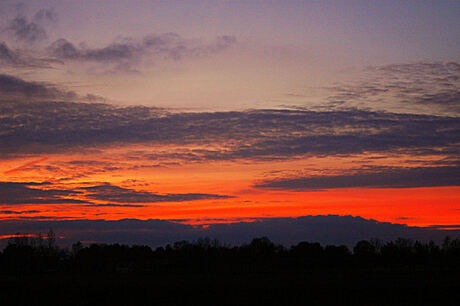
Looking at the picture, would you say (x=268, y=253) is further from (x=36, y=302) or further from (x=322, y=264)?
(x=36, y=302)

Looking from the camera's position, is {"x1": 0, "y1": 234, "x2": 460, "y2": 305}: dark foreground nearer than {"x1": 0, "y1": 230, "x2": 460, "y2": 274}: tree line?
Yes

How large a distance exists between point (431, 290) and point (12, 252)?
131 metres

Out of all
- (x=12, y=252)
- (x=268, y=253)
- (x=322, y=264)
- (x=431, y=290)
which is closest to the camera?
(x=431, y=290)

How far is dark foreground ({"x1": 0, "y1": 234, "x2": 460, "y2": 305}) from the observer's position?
48.6 meters

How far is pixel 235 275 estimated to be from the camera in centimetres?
9594

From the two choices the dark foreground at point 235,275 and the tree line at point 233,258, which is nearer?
the dark foreground at point 235,275

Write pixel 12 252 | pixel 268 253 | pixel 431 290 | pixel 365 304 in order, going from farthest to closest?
pixel 268 253, pixel 12 252, pixel 431 290, pixel 365 304

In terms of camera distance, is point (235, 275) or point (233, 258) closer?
point (235, 275)

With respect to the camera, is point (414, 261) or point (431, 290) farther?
point (414, 261)

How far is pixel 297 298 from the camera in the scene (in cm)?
4809

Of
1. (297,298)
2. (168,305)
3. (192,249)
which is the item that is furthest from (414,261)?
(168,305)

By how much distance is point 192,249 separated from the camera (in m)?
161

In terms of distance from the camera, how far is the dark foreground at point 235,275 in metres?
48.6

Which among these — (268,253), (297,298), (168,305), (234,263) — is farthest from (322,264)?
(168,305)
